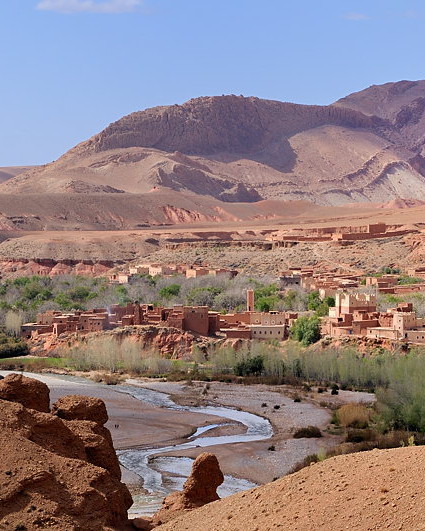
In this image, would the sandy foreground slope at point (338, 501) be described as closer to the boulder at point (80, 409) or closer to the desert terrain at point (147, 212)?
the boulder at point (80, 409)

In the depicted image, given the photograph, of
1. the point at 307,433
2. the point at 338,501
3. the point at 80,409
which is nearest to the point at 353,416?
the point at 307,433

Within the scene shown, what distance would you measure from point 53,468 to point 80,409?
2.83m

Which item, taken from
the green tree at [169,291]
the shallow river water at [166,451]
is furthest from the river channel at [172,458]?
the green tree at [169,291]

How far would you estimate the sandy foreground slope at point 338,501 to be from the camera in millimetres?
14125

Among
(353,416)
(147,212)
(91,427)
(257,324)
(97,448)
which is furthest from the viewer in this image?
(147,212)

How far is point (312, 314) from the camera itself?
6019 centimetres

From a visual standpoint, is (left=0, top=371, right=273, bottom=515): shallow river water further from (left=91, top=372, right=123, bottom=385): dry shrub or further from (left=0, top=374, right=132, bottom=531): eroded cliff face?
(left=0, top=374, right=132, bottom=531): eroded cliff face

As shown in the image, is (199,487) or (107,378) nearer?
(199,487)

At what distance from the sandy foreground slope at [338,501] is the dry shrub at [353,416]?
21.1m

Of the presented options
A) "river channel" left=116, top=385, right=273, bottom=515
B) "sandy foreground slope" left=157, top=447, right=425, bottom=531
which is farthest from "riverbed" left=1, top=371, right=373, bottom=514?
"sandy foreground slope" left=157, top=447, right=425, bottom=531

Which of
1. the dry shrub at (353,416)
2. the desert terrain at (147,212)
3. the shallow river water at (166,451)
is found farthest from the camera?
the desert terrain at (147,212)

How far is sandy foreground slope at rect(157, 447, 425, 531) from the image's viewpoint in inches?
556

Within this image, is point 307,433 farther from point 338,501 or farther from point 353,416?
point 338,501

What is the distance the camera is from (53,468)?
1669 centimetres
